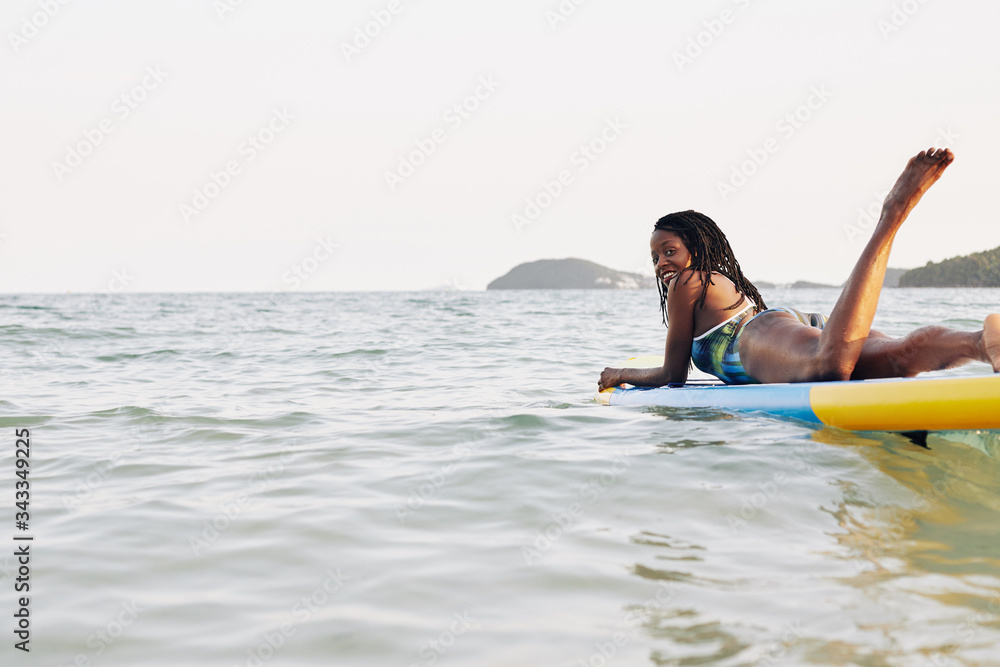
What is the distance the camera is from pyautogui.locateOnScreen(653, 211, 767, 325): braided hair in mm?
4488

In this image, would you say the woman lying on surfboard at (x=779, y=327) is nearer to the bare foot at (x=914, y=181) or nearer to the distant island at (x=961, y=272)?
the bare foot at (x=914, y=181)

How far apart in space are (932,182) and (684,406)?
6.24 feet

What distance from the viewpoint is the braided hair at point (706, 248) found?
4.49 meters

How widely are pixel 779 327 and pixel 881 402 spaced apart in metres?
0.72

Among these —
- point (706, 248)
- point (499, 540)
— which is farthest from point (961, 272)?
point (499, 540)

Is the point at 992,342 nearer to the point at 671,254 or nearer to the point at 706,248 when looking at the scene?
the point at 706,248

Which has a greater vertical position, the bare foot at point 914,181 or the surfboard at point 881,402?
the bare foot at point 914,181

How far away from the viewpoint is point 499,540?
2.55 meters

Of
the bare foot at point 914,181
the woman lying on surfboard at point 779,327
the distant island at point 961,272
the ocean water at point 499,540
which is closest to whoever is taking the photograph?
the ocean water at point 499,540

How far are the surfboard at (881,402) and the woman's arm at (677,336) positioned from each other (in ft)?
0.95

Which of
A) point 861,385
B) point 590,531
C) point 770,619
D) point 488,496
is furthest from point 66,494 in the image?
point 861,385

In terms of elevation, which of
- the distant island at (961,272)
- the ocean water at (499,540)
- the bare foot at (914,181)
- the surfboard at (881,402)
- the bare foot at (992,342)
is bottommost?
the ocean water at (499,540)

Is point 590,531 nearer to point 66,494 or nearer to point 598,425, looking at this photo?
point 598,425

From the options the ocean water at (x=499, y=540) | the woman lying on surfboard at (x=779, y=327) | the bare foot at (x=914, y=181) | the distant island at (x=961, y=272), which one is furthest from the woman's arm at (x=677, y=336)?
the distant island at (x=961, y=272)
